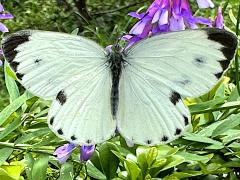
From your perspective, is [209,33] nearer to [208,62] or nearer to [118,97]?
[208,62]

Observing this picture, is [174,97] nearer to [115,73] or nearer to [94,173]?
[115,73]

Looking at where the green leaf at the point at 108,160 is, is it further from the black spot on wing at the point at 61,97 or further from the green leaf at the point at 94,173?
the black spot on wing at the point at 61,97

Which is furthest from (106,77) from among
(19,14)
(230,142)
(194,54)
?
(19,14)

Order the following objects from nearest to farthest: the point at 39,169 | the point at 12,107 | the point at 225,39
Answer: the point at 225,39, the point at 39,169, the point at 12,107

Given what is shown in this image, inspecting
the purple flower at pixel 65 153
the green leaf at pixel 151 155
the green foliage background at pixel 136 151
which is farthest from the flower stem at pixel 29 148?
the green leaf at pixel 151 155

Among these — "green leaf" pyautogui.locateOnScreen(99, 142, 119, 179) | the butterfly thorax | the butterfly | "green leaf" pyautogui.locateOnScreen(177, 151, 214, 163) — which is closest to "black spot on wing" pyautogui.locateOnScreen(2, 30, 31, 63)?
the butterfly

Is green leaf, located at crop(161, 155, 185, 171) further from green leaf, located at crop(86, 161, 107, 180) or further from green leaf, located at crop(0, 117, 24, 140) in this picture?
green leaf, located at crop(0, 117, 24, 140)

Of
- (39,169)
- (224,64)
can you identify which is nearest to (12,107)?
(39,169)
